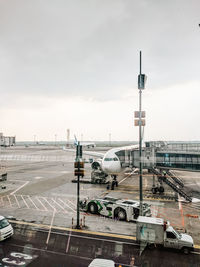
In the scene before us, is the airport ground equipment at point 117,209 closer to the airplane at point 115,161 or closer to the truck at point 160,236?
the truck at point 160,236

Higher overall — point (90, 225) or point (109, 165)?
point (109, 165)

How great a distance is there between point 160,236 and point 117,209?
612 centimetres

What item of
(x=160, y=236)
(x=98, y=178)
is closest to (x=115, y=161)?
(x=98, y=178)

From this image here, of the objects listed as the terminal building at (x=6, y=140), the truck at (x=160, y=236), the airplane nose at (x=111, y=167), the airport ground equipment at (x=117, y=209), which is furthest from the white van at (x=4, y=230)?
the terminal building at (x=6, y=140)

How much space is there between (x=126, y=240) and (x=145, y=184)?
23.2 metres

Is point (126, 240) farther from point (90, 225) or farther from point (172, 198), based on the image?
point (172, 198)

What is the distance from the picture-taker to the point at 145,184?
37.6 meters

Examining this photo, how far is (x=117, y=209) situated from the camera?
19.9 metres

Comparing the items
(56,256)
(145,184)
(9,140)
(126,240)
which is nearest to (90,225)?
(126,240)

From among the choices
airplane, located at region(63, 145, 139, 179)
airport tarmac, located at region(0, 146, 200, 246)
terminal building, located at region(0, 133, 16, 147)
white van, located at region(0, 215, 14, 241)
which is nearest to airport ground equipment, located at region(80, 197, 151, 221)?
airport tarmac, located at region(0, 146, 200, 246)

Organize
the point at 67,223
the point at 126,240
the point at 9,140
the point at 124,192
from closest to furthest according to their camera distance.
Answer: the point at 126,240
the point at 67,223
the point at 124,192
the point at 9,140

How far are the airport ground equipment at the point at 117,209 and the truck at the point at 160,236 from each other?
4106 mm

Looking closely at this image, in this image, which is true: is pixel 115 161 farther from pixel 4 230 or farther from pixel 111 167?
pixel 4 230

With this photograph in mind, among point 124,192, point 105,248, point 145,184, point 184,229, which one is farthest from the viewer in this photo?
point 145,184
